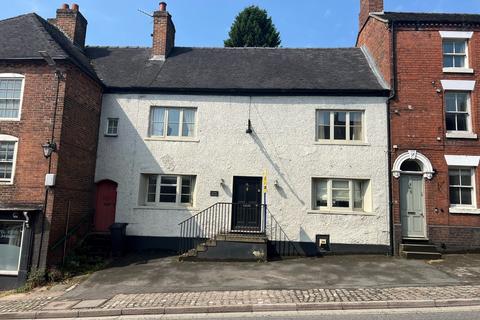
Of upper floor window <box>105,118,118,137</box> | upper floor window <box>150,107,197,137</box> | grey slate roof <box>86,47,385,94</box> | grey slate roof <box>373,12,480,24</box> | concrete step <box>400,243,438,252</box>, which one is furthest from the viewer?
upper floor window <box>105,118,118,137</box>

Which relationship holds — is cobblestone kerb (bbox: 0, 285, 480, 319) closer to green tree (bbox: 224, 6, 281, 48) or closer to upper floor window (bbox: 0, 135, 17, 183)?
upper floor window (bbox: 0, 135, 17, 183)

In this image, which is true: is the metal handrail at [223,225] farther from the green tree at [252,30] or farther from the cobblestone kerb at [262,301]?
the green tree at [252,30]

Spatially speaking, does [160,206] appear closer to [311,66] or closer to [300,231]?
[300,231]

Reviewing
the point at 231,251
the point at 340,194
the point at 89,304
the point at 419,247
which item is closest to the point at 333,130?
the point at 340,194

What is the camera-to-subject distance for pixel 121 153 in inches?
511

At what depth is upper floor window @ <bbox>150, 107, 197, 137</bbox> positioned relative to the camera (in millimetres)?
13117

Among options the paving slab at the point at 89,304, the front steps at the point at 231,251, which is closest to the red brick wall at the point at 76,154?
the paving slab at the point at 89,304

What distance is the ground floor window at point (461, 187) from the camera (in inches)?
469

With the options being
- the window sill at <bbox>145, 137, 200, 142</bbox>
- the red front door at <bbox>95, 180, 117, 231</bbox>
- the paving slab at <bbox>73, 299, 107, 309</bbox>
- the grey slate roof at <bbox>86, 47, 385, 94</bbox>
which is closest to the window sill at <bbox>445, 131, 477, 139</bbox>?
the grey slate roof at <bbox>86, 47, 385, 94</bbox>

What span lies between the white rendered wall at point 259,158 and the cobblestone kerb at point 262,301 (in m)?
4.22

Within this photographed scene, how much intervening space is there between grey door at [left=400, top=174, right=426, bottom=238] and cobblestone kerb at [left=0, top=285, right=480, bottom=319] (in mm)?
3962

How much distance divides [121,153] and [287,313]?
8998 mm

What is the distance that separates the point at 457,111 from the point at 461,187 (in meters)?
2.79

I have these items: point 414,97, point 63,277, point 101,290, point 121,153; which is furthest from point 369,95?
point 63,277
